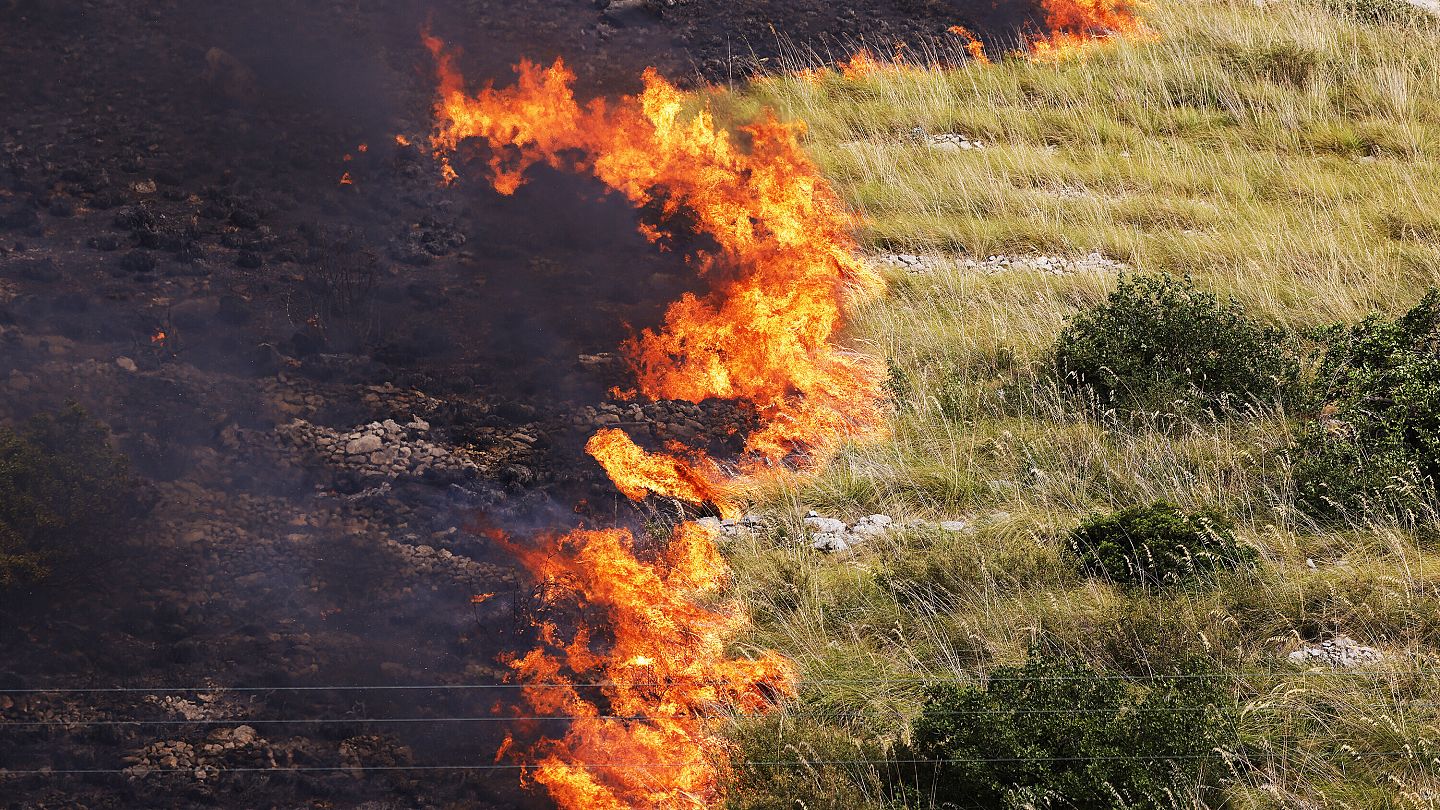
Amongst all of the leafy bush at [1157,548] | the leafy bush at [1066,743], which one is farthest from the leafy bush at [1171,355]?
the leafy bush at [1066,743]

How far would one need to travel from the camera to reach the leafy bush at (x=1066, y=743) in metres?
6.17

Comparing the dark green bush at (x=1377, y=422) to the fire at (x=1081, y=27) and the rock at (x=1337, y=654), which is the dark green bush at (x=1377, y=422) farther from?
the fire at (x=1081, y=27)

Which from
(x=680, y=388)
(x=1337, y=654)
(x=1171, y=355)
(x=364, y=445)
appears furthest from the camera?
(x=680, y=388)

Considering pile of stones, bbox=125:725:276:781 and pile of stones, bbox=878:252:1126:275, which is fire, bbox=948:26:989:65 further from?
pile of stones, bbox=125:725:276:781

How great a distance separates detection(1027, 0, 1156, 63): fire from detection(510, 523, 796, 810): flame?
10.5 metres

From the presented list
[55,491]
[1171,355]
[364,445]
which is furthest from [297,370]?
[1171,355]

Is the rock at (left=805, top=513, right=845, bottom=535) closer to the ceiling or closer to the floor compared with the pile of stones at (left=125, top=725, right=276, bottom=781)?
closer to the floor

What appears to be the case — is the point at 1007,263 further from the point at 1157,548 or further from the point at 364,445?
the point at 364,445

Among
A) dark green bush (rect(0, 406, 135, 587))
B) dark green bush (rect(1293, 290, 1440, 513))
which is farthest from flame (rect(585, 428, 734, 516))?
dark green bush (rect(1293, 290, 1440, 513))

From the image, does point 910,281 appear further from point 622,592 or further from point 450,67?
point 450,67

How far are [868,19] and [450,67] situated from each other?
600cm

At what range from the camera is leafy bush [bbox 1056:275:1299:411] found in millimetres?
9633

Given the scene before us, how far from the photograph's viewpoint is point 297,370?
10.1 metres

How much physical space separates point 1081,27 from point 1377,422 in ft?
31.6
